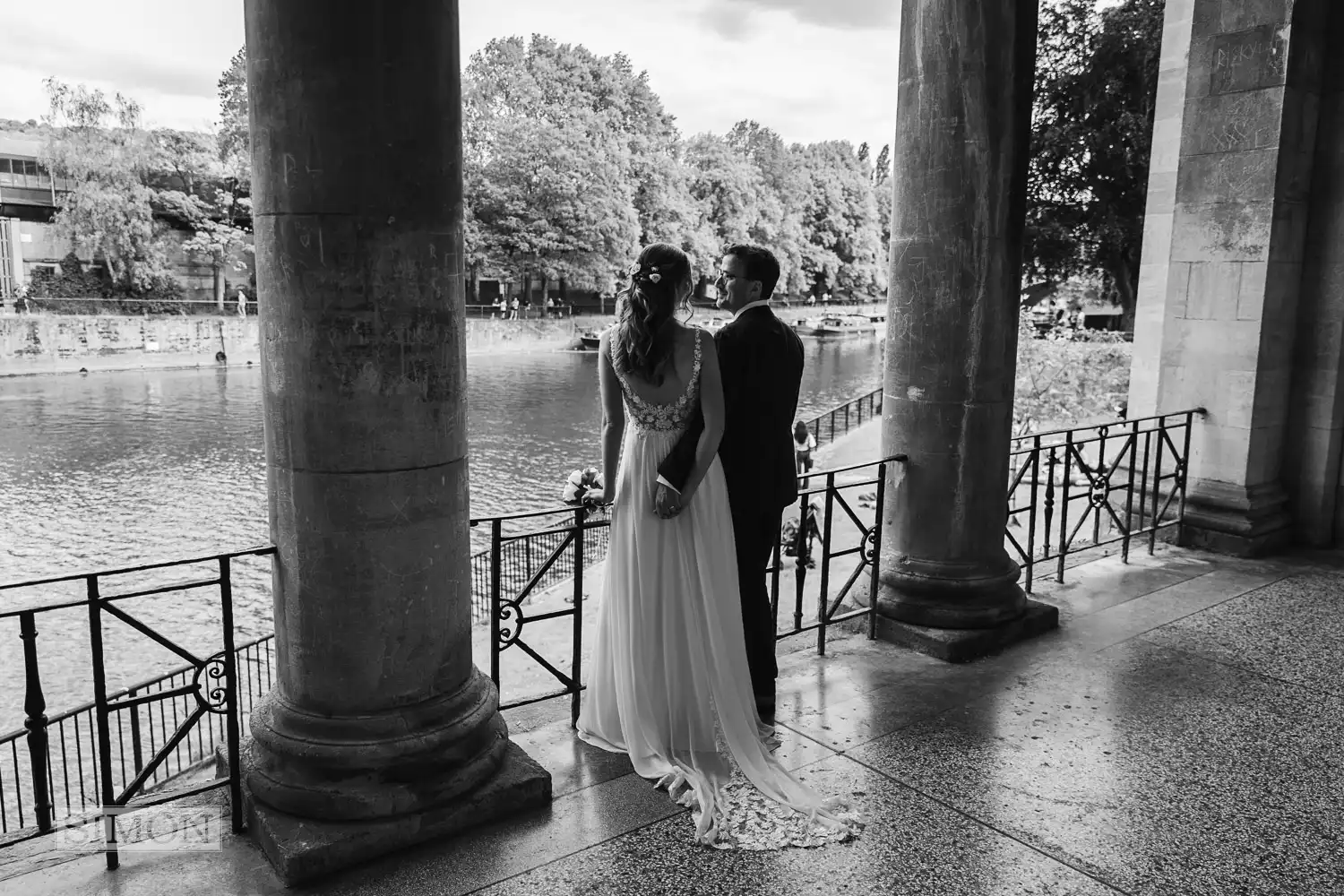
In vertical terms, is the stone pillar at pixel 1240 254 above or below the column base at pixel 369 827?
above

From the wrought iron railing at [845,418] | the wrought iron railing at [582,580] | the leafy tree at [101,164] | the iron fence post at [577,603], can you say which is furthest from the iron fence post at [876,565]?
the leafy tree at [101,164]

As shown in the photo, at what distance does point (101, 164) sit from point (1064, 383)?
4160cm

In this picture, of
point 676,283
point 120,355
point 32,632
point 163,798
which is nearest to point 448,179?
point 676,283

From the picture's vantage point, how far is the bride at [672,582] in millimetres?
3738

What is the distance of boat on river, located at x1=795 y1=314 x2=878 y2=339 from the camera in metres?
68.4

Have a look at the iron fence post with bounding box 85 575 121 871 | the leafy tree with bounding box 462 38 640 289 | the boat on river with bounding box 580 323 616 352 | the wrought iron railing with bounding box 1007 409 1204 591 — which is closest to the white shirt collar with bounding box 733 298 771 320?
the iron fence post with bounding box 85 575 121 871

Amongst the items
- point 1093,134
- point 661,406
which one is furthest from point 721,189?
point 661,406

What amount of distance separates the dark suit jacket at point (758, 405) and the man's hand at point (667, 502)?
349 millimetres

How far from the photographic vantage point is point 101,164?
44.0m

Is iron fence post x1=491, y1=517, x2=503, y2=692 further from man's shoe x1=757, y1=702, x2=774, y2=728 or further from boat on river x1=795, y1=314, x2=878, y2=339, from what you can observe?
boat on river x1=795, y1=314, x2=878, y2=339

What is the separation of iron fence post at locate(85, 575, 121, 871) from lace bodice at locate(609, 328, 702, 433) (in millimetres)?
1844

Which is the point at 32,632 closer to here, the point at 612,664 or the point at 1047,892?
the point at 612,664

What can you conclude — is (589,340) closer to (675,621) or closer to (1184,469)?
(1184,469)

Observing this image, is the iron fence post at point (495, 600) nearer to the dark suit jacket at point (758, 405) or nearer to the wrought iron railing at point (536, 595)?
the wrought iron railing at point (536, 595)
